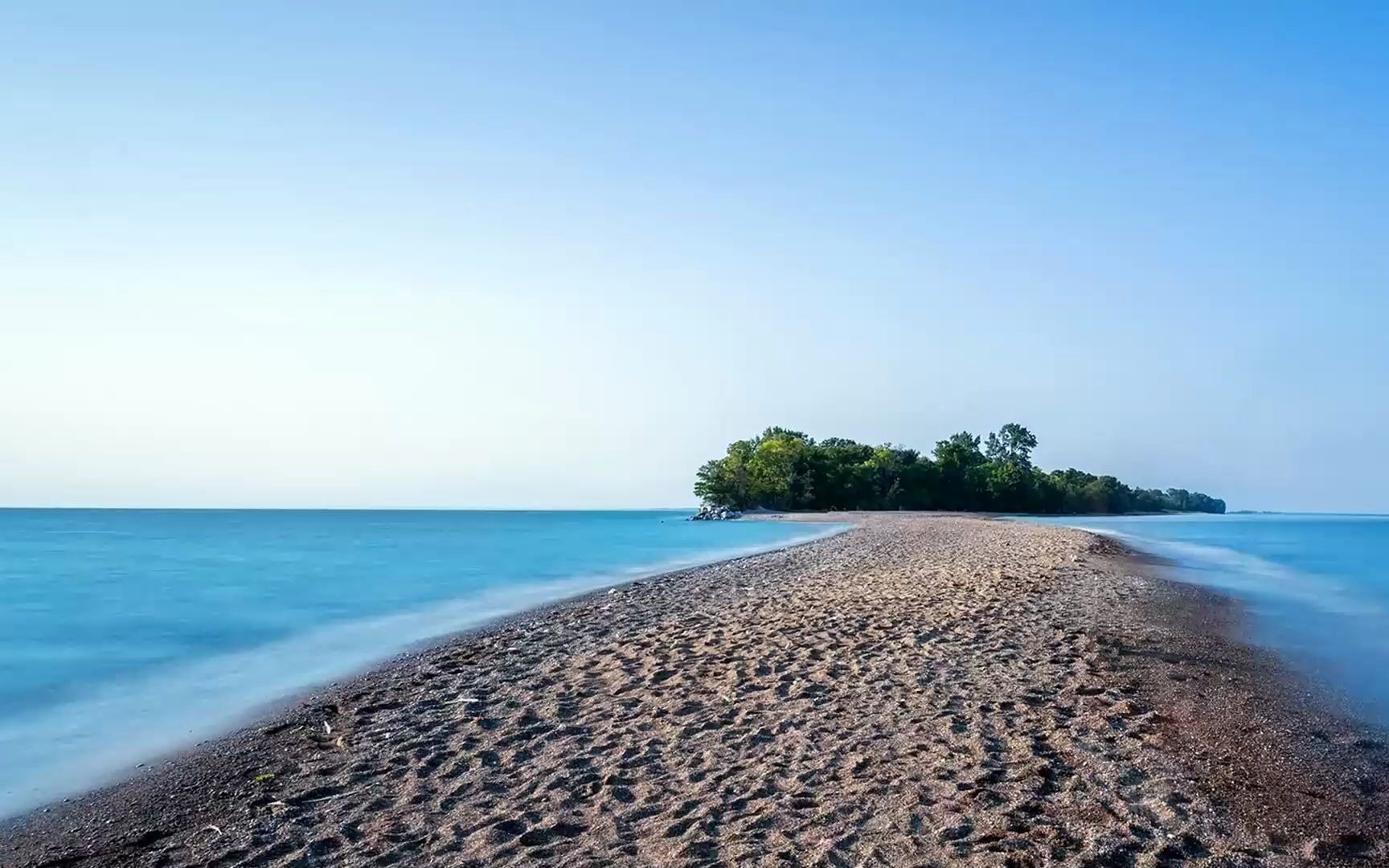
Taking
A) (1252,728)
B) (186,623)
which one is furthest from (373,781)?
(186,623)

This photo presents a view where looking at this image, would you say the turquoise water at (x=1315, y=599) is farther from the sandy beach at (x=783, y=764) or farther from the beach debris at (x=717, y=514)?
the beach debris at (x=717, y=514)

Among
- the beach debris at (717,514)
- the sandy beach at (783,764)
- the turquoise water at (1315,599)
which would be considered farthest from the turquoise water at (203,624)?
the beach debris at (717,514)

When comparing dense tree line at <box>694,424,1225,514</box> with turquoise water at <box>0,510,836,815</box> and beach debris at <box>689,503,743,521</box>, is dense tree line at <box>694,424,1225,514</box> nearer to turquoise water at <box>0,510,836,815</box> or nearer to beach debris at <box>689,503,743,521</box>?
beach debris at <box>689,503,743,521</box>

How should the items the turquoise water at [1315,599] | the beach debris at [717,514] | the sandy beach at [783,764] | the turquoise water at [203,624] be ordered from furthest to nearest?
the beach debris at [717,514]
the turquoise water at [1315,599]
the turquoise water at [203,624]
the sandy beach at [783,764]

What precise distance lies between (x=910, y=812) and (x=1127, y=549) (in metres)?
34.4

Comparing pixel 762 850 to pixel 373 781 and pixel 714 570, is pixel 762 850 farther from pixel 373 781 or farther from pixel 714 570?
pixel 714 570

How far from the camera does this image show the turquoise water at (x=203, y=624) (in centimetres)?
1048

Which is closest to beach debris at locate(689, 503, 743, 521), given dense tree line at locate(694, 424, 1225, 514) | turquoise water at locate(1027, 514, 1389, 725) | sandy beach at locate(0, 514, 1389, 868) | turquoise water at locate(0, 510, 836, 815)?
dense tree line at locate(694, 424, 1225, 514)

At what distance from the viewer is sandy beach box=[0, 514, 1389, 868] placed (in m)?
5.66

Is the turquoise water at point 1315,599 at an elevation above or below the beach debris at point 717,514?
below

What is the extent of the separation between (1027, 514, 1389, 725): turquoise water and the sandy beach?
1244 mm

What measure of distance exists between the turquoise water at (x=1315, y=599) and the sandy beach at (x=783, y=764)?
1244 millimetres

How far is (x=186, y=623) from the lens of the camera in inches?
828

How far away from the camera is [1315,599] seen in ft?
78.7
